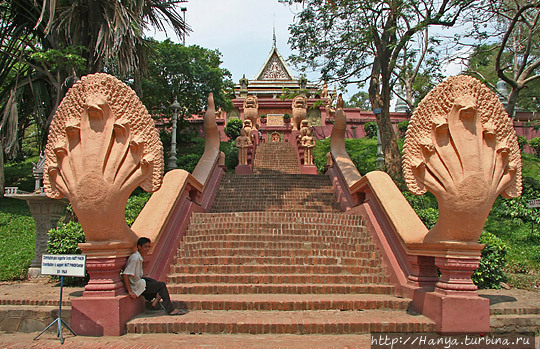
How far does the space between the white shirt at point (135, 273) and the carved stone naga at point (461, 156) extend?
3.40m

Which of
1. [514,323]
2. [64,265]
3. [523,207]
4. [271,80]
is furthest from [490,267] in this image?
[271,80]

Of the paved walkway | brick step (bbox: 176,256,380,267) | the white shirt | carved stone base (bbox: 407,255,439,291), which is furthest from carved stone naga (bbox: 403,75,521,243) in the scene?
the white shirt

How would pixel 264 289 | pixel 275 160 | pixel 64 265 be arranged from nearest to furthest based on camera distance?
pixel 64 265, pixel 264 289, pixel 275 160

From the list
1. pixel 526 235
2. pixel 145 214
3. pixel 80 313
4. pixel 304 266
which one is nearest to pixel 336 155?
pixel 526 235

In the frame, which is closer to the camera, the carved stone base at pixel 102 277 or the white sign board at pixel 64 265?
the white sign board at pixel 64 265

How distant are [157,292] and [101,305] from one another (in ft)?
2.26

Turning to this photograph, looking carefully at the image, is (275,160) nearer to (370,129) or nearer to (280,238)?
(280,238)

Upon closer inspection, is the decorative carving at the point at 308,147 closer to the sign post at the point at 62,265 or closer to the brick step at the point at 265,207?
the brick step at the point at 265,207

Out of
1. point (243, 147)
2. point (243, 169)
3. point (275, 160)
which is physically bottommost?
point (243, 169)

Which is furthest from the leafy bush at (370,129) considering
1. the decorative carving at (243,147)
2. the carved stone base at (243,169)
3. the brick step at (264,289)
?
the brick step at (264,289)

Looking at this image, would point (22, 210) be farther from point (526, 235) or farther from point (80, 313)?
point (526, 235)

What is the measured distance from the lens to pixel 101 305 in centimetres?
448

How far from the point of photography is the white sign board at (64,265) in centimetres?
433

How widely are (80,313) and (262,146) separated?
14.5 meters
